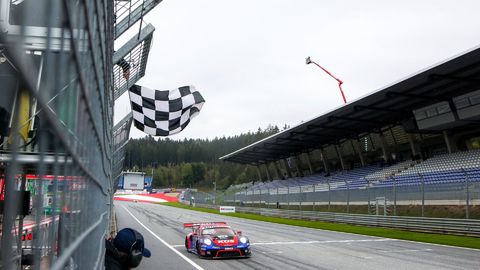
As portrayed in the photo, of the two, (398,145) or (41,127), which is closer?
(41,127)

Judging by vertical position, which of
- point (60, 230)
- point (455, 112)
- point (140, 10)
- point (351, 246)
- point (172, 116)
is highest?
point (455, 112)

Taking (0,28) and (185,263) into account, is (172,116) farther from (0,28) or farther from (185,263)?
(0,28)

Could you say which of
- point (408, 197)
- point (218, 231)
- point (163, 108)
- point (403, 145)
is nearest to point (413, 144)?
point (403, 145)

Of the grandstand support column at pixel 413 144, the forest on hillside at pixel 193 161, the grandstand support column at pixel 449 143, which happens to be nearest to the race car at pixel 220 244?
the grandstand support column at pixel 449 143

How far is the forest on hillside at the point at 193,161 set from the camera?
12597 centimetres

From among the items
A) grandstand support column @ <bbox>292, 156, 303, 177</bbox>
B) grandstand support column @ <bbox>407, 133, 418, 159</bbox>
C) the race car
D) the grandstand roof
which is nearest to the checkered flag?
the race car

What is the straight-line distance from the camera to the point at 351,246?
49.3ft

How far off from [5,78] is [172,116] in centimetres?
665

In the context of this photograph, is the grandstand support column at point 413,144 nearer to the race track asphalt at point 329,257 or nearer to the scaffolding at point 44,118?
the race track asphalt at point 329,257

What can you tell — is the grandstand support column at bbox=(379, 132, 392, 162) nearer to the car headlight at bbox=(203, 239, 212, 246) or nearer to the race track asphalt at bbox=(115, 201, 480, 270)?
the race track asphalt at bbox=(115, 201, 480, 270)

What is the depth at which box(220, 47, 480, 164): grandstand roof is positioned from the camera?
78.4ft

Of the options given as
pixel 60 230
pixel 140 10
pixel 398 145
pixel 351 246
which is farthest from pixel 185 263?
pixel 398 145

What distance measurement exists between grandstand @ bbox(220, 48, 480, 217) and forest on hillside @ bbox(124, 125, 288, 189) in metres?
63.6

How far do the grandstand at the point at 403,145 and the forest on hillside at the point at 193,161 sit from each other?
2502 inches
